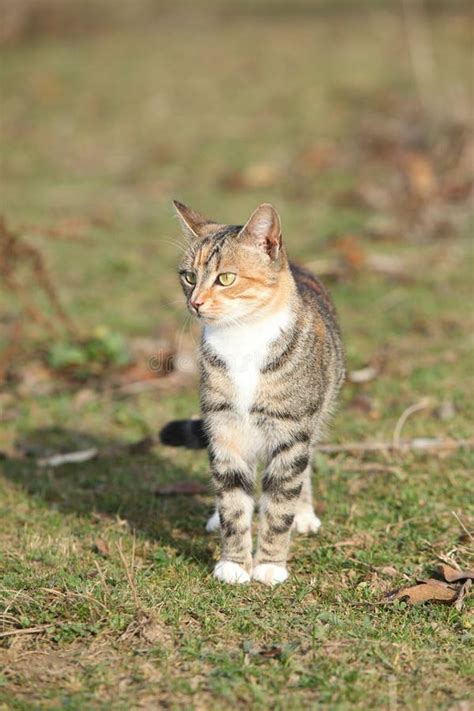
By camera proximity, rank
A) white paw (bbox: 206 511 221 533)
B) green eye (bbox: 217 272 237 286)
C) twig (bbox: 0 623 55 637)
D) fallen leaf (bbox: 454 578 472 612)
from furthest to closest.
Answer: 1. white paw (bbox: 206 511 221 533)
2. green eye (bbox: 217 272 237 286)
3. fallen leaf (bbox: 454 578 472 612)
4. twig (bbox: 0 623 55 637)

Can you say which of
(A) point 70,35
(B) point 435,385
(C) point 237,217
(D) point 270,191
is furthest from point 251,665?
(A) point 70,35

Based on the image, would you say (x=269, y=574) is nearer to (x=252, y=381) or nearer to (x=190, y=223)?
(x=252, y=381)

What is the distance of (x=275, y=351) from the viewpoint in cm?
393

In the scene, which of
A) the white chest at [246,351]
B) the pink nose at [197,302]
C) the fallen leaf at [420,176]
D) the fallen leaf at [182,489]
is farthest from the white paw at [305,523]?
the fallen leaf at [420,176]

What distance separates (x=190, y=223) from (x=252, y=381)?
2.68 feet

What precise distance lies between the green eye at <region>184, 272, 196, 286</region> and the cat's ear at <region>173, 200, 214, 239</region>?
199 mm

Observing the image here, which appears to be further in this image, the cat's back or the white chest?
the cat's back

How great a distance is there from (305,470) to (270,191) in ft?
23.8

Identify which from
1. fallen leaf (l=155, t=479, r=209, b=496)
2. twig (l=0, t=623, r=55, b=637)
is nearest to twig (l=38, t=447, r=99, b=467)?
fallen leaf (l=155, t=479, r=209, b=496)

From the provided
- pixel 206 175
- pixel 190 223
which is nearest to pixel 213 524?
pixel 190 223

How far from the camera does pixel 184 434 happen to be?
15.1 feet

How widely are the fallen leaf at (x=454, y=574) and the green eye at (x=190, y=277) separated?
5.09 ft

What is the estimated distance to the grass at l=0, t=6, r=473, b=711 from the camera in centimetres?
325

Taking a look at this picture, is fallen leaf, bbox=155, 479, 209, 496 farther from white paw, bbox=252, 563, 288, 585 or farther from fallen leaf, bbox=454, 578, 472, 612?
fallen leaf, bbox=454, 578, 472, 612
